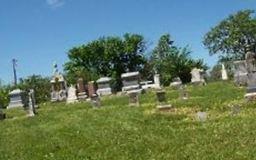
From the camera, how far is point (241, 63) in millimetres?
44125

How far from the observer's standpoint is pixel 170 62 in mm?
92375

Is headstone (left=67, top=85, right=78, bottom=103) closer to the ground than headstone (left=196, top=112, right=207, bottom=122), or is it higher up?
higher up

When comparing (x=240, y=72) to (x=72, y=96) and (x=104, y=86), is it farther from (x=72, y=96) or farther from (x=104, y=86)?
(x=104, y=86)

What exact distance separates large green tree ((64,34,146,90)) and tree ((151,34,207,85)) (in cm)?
604

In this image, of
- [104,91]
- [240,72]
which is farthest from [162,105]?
[104,91]

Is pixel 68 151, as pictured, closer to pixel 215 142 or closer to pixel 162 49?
pixel 215 142

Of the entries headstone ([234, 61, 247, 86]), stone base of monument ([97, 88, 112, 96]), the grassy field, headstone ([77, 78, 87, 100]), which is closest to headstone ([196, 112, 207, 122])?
the grassy field

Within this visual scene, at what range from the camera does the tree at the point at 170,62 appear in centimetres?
9019

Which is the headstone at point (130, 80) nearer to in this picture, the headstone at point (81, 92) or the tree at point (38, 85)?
the headstone at point (81, 92)

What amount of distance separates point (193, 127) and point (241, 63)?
2707cm

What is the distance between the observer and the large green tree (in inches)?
4117

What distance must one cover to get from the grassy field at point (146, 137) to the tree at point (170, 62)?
63092 millimetres

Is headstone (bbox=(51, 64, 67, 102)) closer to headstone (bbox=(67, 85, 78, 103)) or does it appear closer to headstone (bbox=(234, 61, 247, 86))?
headstone (bbox=(67, 85, 78, 103))

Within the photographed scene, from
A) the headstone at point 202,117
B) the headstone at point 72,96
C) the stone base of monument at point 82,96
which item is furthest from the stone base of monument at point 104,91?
the headstone at point 202,117
